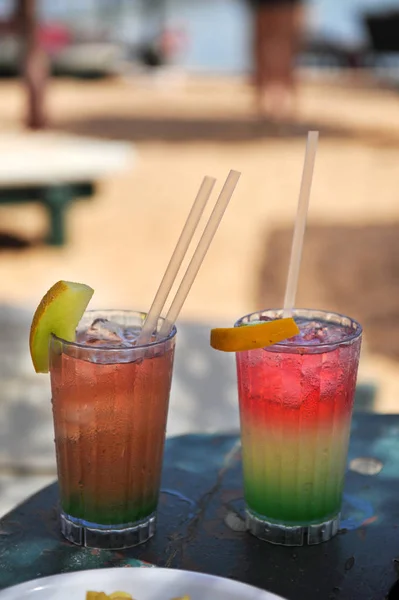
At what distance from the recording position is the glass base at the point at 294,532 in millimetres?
1080

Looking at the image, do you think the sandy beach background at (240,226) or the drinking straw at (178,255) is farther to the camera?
the sandy beach background at (240,226)

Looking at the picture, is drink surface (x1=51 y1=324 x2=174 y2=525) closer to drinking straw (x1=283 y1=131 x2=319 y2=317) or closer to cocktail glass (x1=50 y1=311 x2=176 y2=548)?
cocktail glass (x1=50 y1=311 x2=176 y2=548)

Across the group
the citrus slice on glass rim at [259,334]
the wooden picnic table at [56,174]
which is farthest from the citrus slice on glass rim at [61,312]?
the wooden picnic table at [56,174]

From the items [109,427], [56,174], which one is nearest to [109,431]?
[109,427]

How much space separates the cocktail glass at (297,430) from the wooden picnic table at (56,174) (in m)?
4.21

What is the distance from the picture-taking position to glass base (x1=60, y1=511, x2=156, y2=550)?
107 centimetres

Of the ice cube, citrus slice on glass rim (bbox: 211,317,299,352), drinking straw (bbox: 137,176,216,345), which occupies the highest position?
drinking straw (bbox: 137,176,216,345)

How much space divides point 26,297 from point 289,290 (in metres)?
3.60

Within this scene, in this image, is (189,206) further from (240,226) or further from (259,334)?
(259,334)

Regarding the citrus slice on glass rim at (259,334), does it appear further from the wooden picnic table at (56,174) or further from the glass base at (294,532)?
the wooden picnic table at (56,174)

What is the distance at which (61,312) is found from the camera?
1.05 meters

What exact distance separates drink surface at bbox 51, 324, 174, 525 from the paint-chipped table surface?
5 cm

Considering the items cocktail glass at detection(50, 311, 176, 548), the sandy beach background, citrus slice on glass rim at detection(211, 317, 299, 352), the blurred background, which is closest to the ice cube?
cocktail glass at detection(50, 311, 176, 548)

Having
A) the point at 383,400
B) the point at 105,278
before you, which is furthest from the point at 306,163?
the point at 105,278
